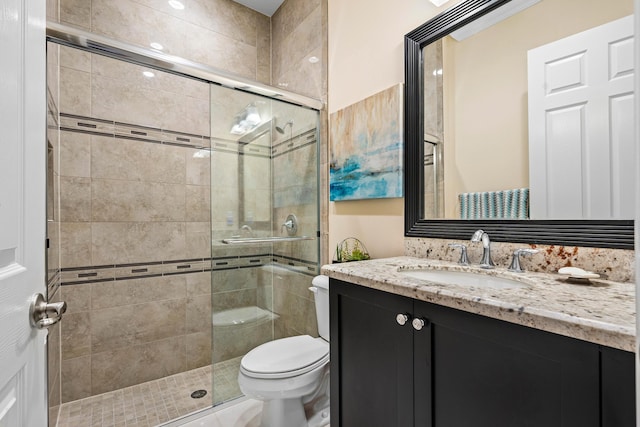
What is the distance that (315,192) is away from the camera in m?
2.08

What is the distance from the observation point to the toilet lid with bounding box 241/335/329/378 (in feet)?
4.53

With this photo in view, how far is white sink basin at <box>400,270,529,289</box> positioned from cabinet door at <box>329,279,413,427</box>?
0.23m

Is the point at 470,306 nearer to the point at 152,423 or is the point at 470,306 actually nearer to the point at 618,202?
the point at 618,202

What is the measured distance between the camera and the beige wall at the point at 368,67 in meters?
1.58

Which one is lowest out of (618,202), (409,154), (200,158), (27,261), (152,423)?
(152,423)

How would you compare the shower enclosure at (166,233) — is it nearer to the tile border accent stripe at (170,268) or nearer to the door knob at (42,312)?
the tile border accent stripe at (170,268)

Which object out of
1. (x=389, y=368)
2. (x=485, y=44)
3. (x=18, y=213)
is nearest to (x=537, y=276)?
(x=389, y=368)

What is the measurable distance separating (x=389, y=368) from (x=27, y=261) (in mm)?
954

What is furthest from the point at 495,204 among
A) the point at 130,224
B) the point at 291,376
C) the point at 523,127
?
the point at 130,224

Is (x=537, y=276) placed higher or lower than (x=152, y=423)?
higher

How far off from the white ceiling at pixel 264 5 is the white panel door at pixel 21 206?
2.15m

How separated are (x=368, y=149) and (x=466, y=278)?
0.84 m

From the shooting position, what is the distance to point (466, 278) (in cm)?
115

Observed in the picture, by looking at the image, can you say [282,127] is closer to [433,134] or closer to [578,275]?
[433,134]
